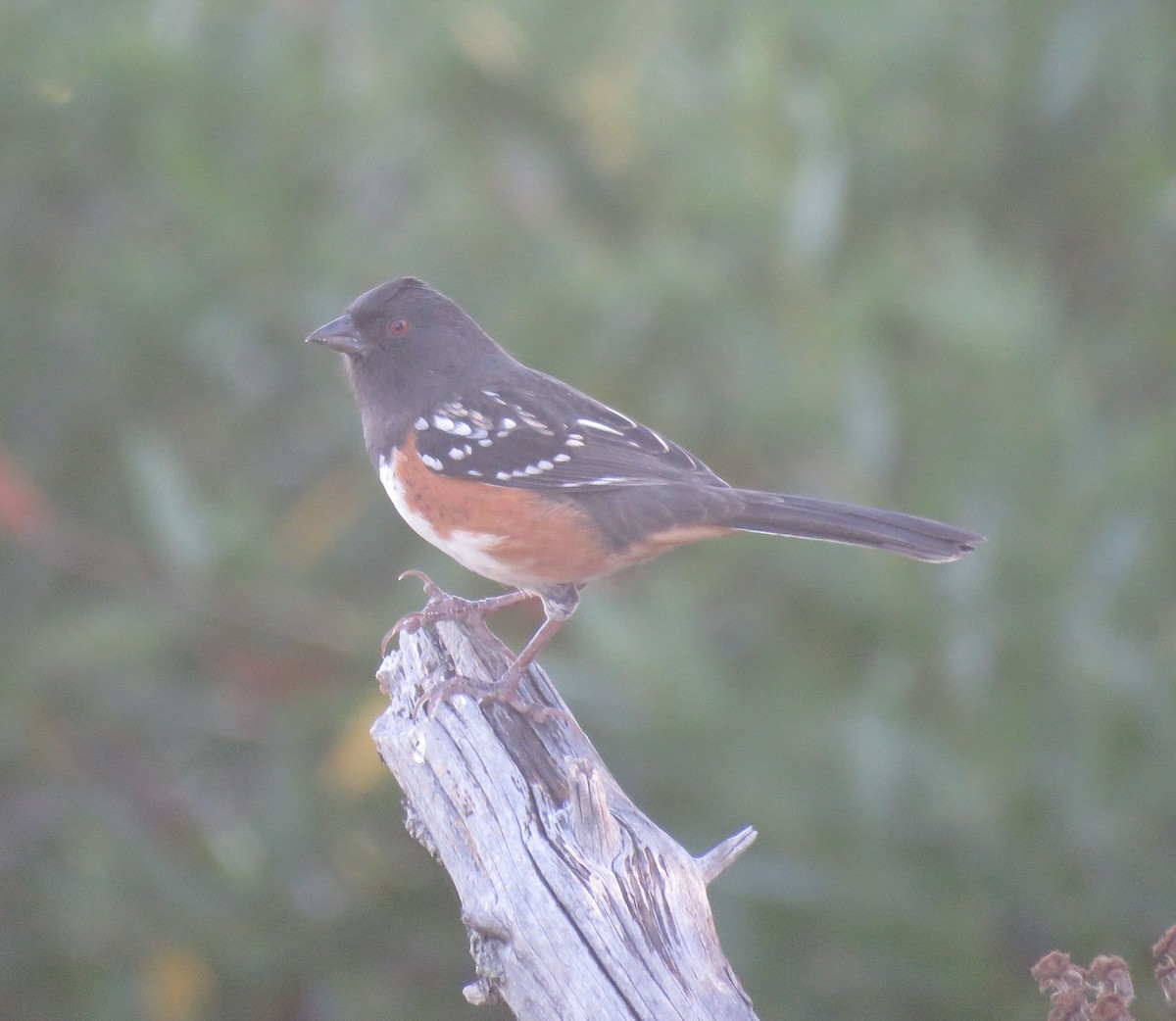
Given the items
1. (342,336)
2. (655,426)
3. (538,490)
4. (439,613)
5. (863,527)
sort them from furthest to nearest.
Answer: (655,426)
(342,336)
(538,490)
(439,613)
(863,527)

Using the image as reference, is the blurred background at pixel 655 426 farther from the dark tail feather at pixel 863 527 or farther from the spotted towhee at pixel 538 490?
the dark tail feather at pixel 863 527

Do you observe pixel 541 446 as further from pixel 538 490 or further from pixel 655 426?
pixel 655 426

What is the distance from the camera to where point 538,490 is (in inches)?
120

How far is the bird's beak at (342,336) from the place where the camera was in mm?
3277

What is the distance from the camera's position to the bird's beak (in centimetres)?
328

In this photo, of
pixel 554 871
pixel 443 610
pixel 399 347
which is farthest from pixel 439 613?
pixel 554 871

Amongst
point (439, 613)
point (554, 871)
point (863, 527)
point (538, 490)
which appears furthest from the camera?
point (538, 490)

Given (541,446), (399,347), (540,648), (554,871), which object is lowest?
(554,871)

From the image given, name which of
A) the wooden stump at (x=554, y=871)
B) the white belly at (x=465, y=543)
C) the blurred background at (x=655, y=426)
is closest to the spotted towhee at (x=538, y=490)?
the white belly at (x=465, y=543)

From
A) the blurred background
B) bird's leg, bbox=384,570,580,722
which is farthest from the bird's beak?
the blurred background

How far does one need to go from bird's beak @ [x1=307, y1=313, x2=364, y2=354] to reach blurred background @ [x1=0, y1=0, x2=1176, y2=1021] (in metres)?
1.13

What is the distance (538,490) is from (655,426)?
5.39 ft

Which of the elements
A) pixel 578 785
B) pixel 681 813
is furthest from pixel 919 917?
pixel 578 785

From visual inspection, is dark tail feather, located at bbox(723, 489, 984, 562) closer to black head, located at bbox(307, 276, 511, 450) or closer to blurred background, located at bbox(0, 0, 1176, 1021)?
black head, located at bbox(307, 276, 511, 450)
